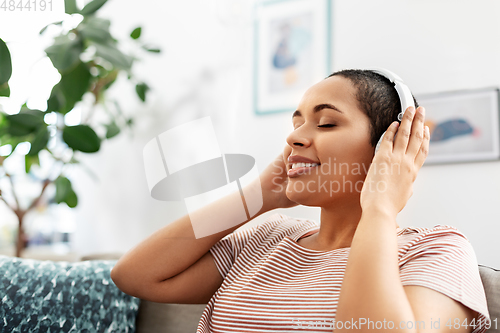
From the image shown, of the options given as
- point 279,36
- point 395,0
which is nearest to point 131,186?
point 279,36

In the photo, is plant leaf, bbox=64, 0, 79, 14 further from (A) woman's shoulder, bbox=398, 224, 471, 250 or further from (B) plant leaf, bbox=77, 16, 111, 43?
(A) woman's shoulder, bbox=398, 224, 471, 250

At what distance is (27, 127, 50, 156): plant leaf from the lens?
1.62 m

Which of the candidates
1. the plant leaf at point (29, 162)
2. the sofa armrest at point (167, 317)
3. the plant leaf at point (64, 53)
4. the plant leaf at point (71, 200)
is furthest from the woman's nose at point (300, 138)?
the plant leaf at point (29, 162)

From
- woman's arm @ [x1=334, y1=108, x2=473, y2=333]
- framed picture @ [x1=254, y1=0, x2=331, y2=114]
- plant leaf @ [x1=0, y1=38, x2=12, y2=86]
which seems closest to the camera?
woman's arm @ [x1=334, y1=108, x2=473, y2=333]

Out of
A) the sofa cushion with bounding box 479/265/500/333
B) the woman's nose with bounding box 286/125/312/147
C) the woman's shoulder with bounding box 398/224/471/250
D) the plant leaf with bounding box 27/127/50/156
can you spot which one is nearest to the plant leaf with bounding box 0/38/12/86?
the plant leaf with bounding box 27/127/50/156

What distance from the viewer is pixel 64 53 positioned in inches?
56.9

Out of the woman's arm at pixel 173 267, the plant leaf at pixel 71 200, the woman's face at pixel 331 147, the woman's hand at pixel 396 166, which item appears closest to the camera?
the woman's hand at pixel 396 166

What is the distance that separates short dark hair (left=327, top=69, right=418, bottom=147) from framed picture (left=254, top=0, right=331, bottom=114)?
819mm

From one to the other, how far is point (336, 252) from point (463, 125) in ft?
2.78

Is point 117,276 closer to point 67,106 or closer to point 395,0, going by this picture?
point 67,106

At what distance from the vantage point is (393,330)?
2.01ft

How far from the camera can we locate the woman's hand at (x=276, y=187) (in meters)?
1.09

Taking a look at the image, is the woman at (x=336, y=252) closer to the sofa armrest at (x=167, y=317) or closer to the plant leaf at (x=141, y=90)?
the sofa armrest at (x=167, y=317)

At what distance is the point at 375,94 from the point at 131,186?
4.98 feet
